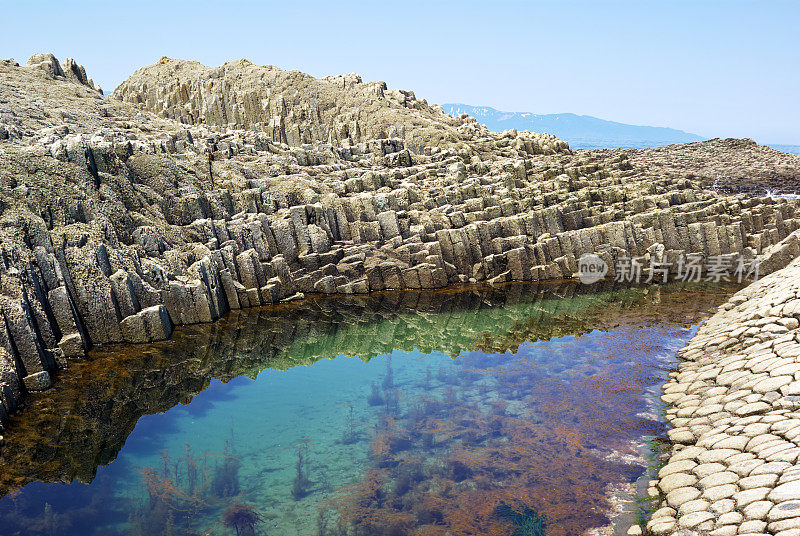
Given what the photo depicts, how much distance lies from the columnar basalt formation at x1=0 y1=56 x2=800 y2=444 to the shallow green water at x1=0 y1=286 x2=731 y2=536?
1.72 m

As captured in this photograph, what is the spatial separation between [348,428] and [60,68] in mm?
33361

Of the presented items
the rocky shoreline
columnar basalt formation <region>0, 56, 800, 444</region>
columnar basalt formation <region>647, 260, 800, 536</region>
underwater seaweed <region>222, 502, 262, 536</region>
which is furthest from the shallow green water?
the rocky shoreline

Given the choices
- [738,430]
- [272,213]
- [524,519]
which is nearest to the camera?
[524,519]

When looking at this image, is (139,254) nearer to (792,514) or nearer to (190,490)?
(190,490)

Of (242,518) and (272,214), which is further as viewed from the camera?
(272,214)

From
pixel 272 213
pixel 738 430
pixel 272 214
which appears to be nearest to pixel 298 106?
pixel 272 213

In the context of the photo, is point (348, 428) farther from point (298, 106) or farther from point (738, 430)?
point (298, 106)

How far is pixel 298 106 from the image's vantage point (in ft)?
150

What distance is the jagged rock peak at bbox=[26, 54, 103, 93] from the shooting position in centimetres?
3750

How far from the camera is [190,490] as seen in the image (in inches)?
539

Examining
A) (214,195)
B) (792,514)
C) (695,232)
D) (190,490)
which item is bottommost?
(190,490)

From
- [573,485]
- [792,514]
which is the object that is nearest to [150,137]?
[573,485]

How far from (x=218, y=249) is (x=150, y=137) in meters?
9.86

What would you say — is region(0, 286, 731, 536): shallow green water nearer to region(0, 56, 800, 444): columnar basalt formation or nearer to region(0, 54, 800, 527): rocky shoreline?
region(0, 56, 800, 444): columnar basalt formation
